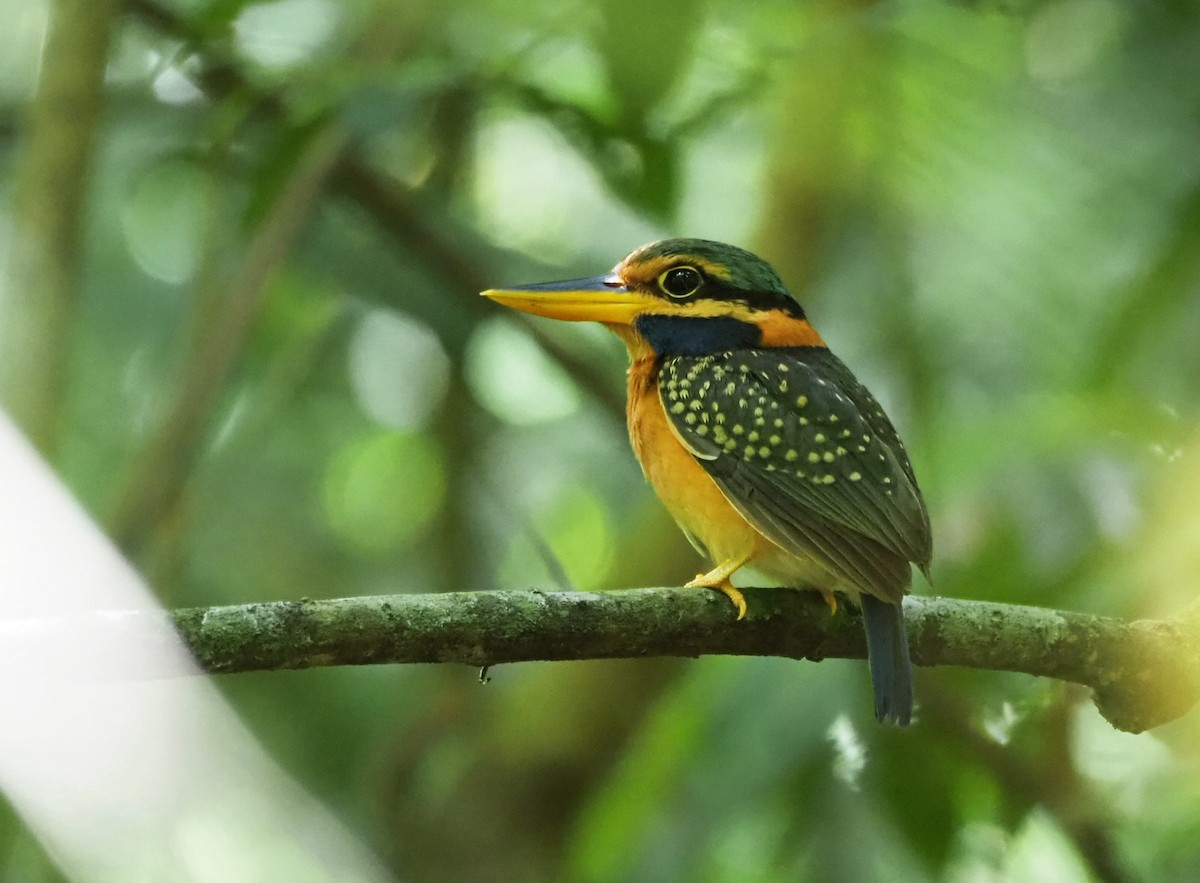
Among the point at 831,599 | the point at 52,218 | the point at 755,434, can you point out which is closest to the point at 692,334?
the point at 755,434

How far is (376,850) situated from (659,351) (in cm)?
181

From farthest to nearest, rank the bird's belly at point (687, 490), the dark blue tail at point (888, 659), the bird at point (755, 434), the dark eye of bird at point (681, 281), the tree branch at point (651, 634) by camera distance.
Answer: the dark eye of bird at point (681, 281) → the bird's belly at point (687, 490) → the bird at point (755, 434) → the dark blue tail at point (888, 659) → the tree branch at point (651, 634)

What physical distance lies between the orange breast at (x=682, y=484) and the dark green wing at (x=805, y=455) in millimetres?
43

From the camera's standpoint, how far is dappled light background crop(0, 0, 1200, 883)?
119 inches

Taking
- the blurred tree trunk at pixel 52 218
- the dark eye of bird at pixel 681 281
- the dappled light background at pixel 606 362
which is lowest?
the dappled light background at pixel 606 362

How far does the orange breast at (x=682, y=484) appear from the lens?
2.88m

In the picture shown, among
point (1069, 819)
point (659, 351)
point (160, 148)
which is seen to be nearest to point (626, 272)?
point (659, 351)

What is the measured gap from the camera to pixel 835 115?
3793mm

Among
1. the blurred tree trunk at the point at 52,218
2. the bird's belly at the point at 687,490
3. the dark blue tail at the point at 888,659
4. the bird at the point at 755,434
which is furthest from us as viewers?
the blurred tree trunk at the point at 52,218

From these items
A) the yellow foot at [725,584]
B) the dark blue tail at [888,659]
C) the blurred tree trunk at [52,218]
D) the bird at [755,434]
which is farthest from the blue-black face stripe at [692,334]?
the blurred tree trunk at [52,218]

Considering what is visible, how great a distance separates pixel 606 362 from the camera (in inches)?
176

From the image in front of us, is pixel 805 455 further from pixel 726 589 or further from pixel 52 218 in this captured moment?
pixel 52 218

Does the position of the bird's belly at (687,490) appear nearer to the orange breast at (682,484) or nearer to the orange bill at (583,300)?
the orange breast at (682,484)

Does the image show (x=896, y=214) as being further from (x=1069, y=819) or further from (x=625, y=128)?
(x=1069, y=819)
